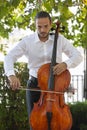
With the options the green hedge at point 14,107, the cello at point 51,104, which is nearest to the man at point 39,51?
the cello at point 51,104

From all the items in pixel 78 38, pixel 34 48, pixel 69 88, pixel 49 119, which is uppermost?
pixel 78 38

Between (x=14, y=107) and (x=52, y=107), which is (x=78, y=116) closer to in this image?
(x=14, y=107)

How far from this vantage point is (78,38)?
5.98 metres

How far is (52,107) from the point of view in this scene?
11.9 ft

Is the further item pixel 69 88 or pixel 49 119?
pixel 69 88

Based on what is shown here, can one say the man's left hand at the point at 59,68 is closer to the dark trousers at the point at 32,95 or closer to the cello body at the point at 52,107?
the cello body at the point at 52,107

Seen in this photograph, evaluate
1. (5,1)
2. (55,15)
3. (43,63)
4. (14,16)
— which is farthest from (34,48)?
(14,16)

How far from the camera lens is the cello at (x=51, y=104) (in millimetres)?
3611

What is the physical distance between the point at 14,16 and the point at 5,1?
929 mm

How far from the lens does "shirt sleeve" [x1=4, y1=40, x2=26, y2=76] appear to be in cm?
363

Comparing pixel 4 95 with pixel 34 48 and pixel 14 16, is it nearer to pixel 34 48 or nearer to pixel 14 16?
pixel 14 16

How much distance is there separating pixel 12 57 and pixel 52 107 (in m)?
0.53

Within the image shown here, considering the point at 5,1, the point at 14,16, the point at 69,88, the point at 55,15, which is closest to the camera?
the point at 69,88

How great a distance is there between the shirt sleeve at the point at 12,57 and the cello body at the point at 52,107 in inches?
9.5
